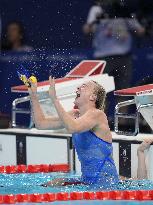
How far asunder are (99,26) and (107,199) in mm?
3350

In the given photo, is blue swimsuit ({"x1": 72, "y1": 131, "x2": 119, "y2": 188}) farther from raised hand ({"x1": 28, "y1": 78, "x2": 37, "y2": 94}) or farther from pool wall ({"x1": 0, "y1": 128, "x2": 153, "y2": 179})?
pool wall ({"x1": 0, "y1": 128, "x2": 153, "y2": 179})

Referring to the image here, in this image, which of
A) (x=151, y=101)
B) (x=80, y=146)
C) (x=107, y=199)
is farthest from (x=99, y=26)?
(x=107, y=199)

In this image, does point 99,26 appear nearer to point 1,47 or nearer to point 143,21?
point 143,21

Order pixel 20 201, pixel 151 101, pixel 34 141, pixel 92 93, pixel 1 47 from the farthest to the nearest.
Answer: pixel 1 47 < pixel 34 141 < pixel 151 101 < pixel 92 93 < pixel 20 201

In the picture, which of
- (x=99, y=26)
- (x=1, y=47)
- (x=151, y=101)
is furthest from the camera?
(x=1, y=47)

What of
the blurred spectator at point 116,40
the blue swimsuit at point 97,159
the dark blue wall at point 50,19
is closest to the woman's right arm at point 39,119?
the blue swimsuit at point 97,159

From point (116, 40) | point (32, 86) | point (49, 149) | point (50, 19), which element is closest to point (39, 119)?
point (32, 86)

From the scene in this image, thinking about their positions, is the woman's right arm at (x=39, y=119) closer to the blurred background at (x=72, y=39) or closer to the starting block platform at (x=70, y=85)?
the starting block platform at (x=70, y=85)

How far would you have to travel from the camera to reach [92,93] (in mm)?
6551

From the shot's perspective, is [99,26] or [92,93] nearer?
[92,93]

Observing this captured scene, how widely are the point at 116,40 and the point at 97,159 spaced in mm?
2512

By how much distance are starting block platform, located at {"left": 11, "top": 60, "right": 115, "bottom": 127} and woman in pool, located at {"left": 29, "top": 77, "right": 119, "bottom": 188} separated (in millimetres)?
1474

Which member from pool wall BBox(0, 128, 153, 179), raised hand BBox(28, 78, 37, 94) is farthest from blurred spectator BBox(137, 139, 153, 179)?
raised hand BBox(28, 78, 37, 94)

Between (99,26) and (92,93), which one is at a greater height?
(99,26)
